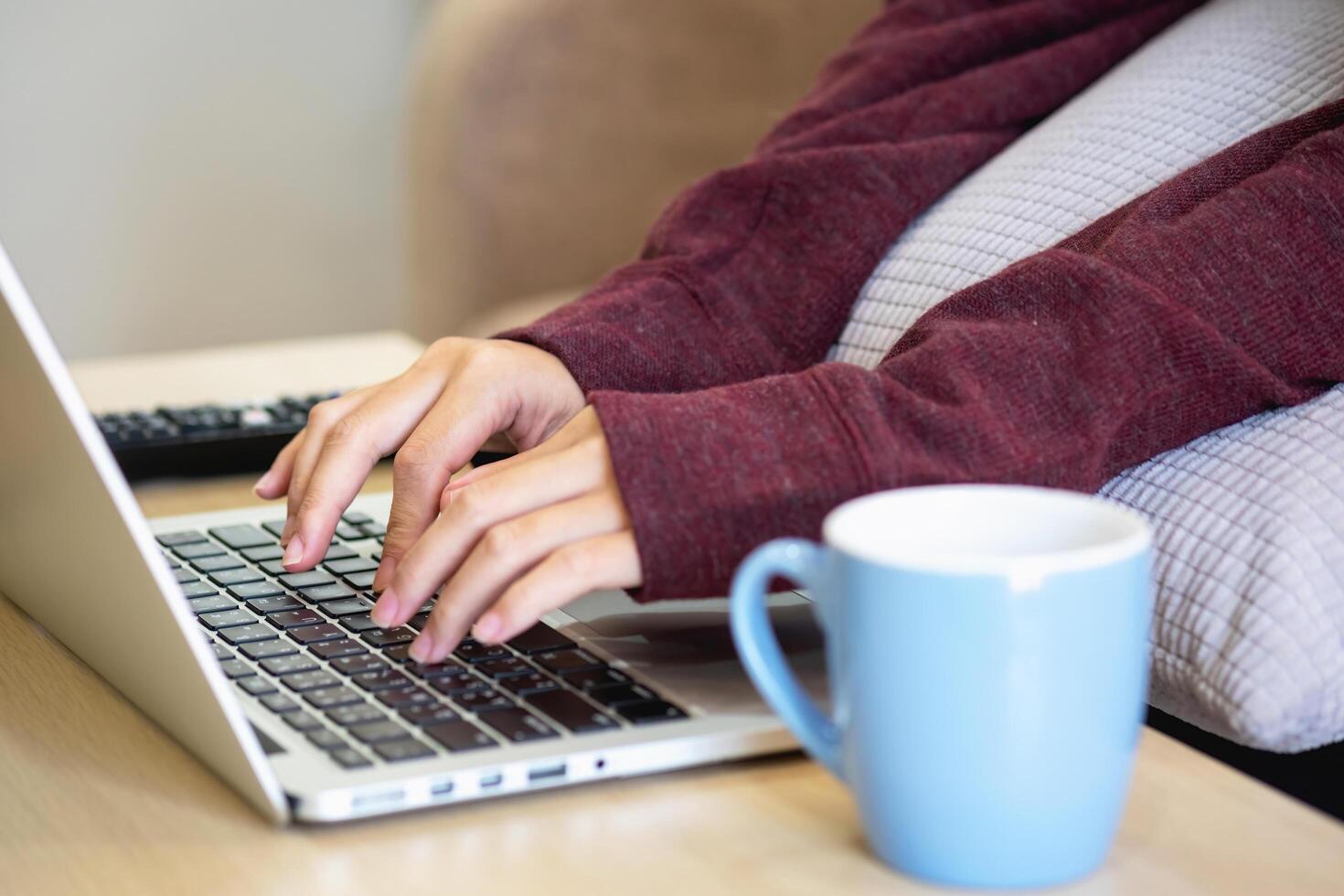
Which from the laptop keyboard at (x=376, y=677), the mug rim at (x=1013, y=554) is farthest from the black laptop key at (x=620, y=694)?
the mug rim at (x=1013, y=554)

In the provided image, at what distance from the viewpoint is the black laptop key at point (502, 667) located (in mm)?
468

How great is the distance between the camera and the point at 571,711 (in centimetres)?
44

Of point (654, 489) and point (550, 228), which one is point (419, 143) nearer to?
point (550, 228)

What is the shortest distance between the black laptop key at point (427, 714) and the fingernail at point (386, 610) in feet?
0.21

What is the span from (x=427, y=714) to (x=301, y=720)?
0.12ft

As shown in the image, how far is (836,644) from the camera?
0.36m

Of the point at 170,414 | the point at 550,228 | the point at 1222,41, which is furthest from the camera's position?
the point at 550,228

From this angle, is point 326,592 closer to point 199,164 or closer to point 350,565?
point 350,565

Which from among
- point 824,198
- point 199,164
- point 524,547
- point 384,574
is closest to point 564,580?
point 524,547

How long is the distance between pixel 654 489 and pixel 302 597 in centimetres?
18

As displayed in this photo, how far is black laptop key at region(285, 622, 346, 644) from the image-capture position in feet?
1.68

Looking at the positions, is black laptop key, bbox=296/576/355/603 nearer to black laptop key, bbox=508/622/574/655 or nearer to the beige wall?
black laptop key, bbox=508/622/574/655

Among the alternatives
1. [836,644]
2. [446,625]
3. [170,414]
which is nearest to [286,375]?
[170,414]

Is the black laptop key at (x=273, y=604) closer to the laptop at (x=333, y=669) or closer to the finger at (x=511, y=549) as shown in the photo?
the laptop at (x=333, y=669)
